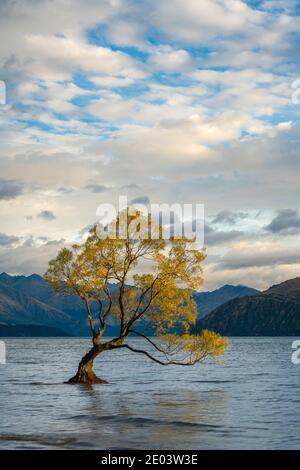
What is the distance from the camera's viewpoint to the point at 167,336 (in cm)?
7038

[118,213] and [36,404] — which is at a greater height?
[118,213]

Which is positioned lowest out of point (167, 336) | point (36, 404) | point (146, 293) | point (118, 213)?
point (36, 404)

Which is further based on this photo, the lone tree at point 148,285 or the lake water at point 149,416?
the lone tree at point 148,285

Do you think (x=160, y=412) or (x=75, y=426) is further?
(x=160, y=412)

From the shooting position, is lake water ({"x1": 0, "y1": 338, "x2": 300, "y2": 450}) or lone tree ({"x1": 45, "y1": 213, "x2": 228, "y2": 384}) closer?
lake water ({"x1": 0, "y1": 338, "x2": 300, "y2": 450})
